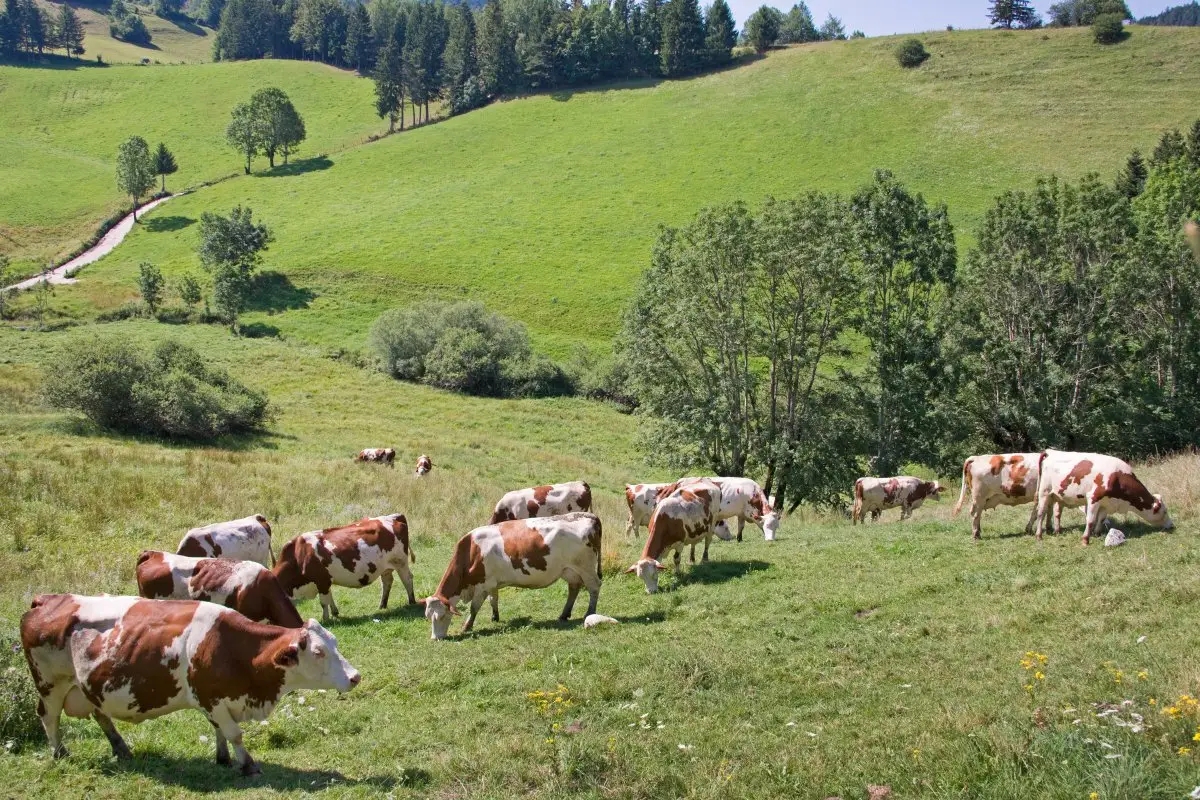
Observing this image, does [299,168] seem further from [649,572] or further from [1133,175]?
[649,572]

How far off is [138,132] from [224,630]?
130400 mm

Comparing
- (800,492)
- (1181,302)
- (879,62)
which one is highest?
(879,62)

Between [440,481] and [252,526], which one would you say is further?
[440,481]

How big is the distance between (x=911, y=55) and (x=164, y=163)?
93274 millimetres

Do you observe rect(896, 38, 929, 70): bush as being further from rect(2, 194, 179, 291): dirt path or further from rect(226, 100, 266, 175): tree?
rect(2, 194, 179, 291): dirt path

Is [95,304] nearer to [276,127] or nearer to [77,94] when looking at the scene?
[276,127]

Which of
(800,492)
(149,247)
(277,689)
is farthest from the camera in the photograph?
(149,247)

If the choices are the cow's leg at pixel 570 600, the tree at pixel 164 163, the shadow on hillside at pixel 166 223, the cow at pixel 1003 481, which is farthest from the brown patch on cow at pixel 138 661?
the tree at pixel 164 163

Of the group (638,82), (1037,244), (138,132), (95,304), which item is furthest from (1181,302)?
(138,132)

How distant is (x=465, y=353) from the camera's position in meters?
58.2

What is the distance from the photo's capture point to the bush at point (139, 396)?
108 feet

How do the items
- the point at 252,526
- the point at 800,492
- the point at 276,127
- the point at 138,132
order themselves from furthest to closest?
the point at 138,132 < the point at 276,127 < the point at 800,492 < the point at 252,526

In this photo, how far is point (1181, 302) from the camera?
3288 centimetres

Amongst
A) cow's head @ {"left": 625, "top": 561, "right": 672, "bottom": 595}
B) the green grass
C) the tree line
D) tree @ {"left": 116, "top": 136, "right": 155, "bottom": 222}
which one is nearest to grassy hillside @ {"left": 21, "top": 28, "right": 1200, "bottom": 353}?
tree @ {"left": 116, "top": 136, "right": 155, "bottom": 222}
